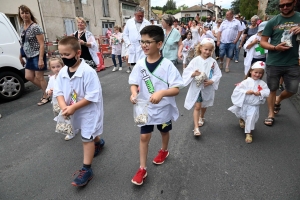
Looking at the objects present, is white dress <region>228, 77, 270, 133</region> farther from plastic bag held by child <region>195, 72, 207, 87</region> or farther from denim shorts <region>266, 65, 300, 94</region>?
plastic bag held by child <region>195, 72, 207, 87</region>

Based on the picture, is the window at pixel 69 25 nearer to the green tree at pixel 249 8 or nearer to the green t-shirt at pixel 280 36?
the green t-shirt at pixel 280 36

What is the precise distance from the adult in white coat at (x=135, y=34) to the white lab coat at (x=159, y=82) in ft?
10.4

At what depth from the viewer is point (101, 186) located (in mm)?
2303

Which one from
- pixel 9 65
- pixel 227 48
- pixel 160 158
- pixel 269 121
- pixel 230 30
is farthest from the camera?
pixel 227 48

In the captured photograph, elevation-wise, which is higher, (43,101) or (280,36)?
(280,36)

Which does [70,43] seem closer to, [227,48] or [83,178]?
[83,178]

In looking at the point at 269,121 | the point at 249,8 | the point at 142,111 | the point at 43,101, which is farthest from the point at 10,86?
the point at 249,8

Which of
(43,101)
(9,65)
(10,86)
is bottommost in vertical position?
(43,101)

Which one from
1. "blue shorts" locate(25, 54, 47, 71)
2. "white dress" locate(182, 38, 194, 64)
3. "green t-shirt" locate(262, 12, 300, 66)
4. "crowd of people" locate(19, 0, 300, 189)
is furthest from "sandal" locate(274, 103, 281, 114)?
"blue shorts" locate(25, 54, 47, 71)

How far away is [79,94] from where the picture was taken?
2186 millimetres

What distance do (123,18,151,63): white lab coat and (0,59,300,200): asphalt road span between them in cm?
190

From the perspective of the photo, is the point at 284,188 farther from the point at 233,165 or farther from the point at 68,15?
the point at 68,15

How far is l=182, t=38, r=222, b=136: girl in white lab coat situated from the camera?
3.12 metres

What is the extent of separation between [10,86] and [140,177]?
15.1 feet
